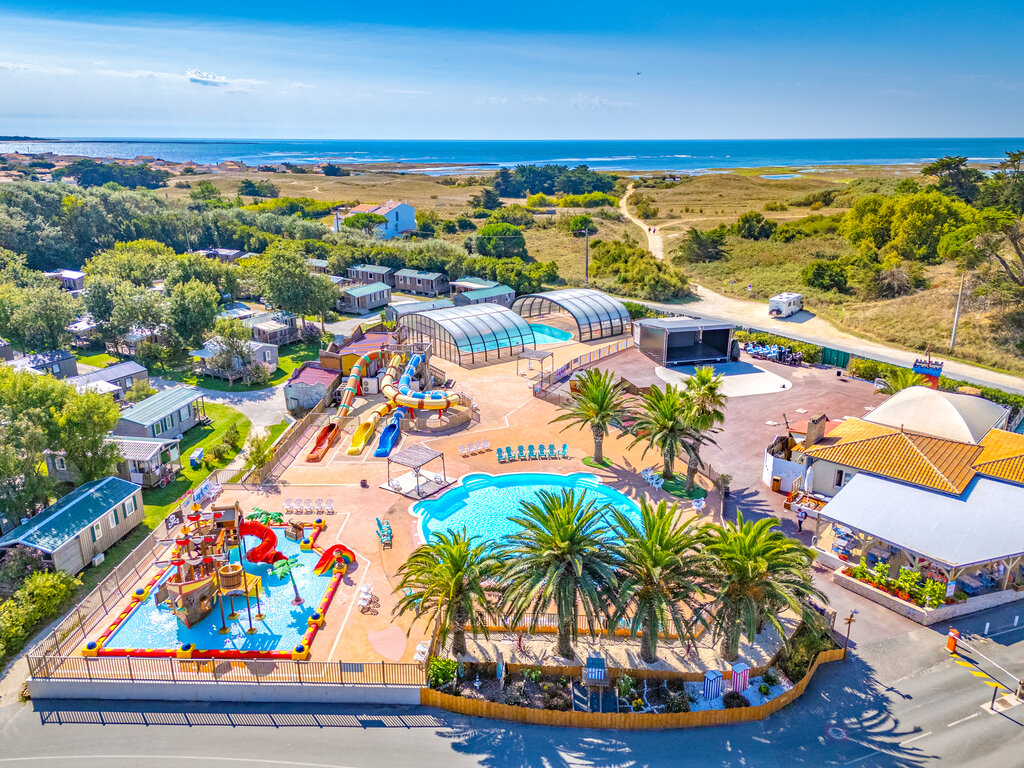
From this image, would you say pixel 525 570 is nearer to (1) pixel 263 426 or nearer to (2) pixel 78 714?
(2) pixel 78 714

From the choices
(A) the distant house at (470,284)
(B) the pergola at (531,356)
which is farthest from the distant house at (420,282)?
(B) the pergola at (531,356)

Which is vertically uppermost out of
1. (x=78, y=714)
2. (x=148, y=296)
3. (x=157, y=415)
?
(x=148, y=296)

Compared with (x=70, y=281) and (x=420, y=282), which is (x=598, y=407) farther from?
(x=70, y=281)

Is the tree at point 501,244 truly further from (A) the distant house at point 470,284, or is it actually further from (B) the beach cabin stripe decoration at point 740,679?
(B) the beach cabin stripe decoration at point 740,679

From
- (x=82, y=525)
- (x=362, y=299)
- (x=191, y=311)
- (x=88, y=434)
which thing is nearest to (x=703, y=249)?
(x=362, y=299)

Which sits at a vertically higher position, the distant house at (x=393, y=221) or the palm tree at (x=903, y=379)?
the distant house at (x=393, y=221)

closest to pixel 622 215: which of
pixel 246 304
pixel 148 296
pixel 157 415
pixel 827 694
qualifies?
pixel 246 304
